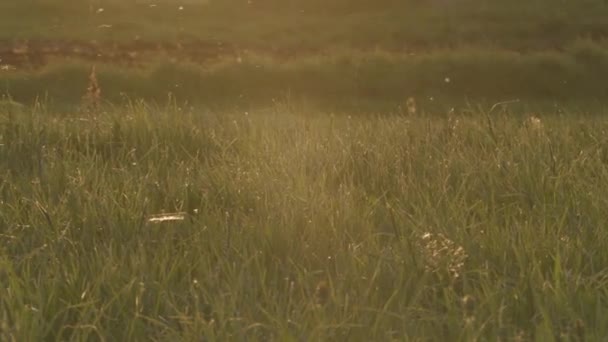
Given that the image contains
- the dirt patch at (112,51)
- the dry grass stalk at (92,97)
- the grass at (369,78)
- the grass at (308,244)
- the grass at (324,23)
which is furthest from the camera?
the grass at (324,23)

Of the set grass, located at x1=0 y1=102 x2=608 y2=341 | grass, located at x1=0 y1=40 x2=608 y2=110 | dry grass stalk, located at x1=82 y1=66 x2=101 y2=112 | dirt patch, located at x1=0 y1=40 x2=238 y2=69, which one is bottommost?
dirt patch, located at x1=0 y1=40 x2=238 y2=69

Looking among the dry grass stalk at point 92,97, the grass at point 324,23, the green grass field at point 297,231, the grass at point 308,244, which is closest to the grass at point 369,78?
Result: the grass at point 324,23

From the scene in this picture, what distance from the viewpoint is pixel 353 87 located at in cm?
1264

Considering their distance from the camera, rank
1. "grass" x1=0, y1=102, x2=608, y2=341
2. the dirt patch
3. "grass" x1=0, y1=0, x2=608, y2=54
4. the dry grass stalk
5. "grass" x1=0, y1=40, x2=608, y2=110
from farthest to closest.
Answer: "grass" x1=0, y1=0, x2=608, y2=54 → the dirt patch → "grass" x1=0, y1=40, x2=608, y2=110 → the dry grass stalk → "grass" x1=0, y1=102, x2=608, y2=341

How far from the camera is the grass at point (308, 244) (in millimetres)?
1940

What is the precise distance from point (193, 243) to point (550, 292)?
0.90 metres

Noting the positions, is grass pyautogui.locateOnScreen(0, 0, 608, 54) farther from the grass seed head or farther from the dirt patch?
the grass seed head

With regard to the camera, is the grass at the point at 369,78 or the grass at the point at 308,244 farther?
the grass at the point at 369,78

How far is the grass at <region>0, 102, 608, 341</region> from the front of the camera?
1.94m

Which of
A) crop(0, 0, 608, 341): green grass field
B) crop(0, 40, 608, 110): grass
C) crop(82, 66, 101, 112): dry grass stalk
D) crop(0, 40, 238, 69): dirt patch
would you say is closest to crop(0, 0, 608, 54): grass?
crop(0, 40, 238, 69): dirt patch

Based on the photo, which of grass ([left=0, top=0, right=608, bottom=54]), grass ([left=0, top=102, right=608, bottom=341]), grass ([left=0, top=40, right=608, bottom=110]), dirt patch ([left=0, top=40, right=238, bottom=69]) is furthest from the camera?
grass ([left=0, top=0, right=608, bottom=54])

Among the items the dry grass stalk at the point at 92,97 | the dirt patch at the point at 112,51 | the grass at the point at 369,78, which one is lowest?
the dirt patch at the point at 112,51

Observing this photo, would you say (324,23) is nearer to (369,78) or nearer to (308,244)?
(369,78)

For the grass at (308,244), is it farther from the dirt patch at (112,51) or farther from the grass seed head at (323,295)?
the dirt patch at (112,51)
